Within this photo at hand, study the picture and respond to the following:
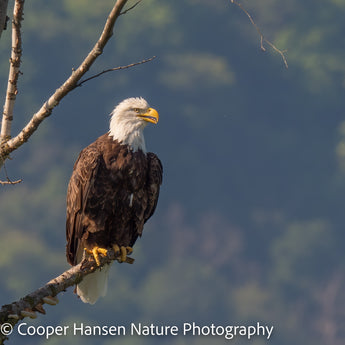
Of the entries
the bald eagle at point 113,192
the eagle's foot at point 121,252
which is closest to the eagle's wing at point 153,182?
the bald eagle at point 113,192

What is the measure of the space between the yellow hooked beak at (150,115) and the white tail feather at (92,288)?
2.40 metres

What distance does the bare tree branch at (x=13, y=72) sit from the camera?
6.05 meters

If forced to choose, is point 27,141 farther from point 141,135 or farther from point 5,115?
point 141,135

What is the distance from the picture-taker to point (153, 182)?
821 cm

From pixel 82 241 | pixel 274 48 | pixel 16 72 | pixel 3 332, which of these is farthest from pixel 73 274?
pixel 274 48

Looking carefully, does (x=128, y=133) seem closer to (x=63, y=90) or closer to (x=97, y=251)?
(x=97, y=251)

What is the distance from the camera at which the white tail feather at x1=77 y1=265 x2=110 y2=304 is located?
8688 millimetres

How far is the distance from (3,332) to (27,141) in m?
1.98

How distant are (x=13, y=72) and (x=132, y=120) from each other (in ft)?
8.18

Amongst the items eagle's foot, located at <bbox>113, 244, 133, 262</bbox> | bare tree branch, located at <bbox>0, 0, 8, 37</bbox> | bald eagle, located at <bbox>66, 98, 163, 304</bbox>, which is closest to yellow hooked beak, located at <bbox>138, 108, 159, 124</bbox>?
bald eagle, located at <bbox>66, 98, 163, 304</bbox>

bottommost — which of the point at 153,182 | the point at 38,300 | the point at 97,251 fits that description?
the point at 38,300

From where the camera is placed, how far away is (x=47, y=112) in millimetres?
5840

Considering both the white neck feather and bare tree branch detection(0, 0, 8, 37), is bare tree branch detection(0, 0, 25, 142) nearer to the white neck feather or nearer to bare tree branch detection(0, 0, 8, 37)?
bare tree branch detection(0, 0, 8, 37)

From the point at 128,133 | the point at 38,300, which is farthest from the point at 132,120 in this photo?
the point at 38,300
